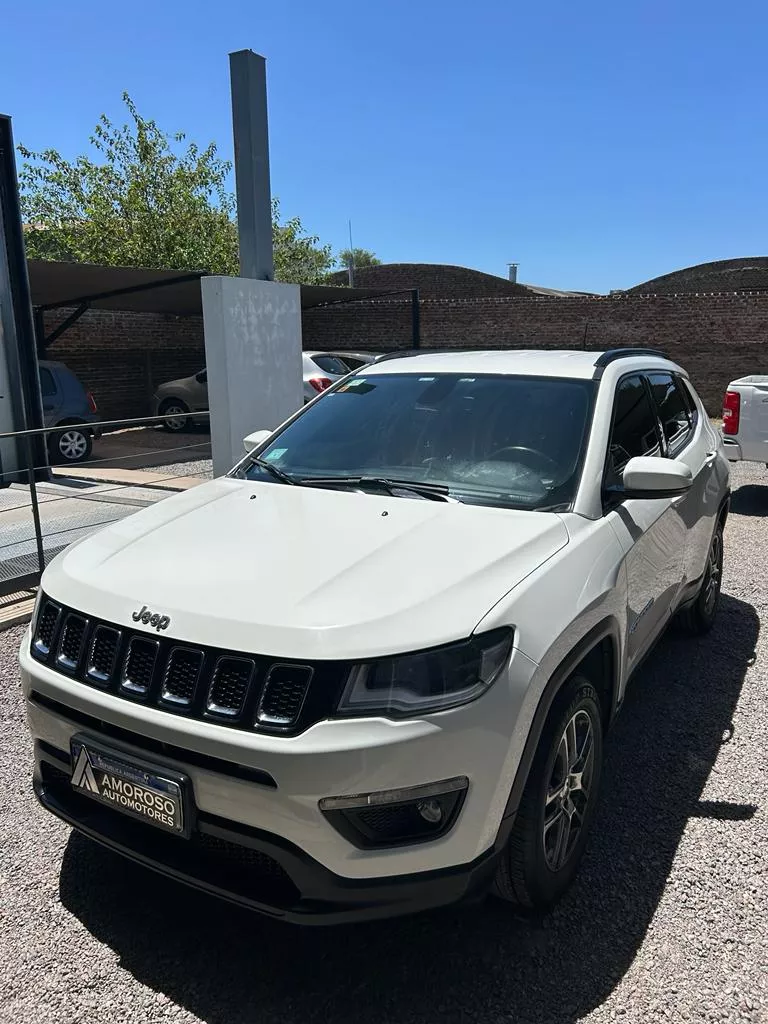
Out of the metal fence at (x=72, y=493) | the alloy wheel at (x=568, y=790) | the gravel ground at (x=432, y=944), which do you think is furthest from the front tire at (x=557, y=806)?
the metal fence at (x=72, y=493)

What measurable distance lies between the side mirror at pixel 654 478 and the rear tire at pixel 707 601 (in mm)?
1883

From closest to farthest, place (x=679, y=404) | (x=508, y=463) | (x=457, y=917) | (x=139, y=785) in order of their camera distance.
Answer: (x=139, y=785), (x=457, y=917), (x=508, y=463), (x=679, y=404)

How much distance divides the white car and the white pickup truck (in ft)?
20.0

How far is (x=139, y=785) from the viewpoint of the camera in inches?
86.2

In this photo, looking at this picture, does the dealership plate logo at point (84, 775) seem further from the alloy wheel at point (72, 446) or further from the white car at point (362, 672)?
the alloy wheel at point (72, 446)

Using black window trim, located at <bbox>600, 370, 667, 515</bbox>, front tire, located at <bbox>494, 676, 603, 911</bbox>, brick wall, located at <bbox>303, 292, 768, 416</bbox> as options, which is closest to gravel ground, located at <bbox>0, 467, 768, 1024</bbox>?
front tire, located at <bbox>494, 676, 603, 911</bbox>

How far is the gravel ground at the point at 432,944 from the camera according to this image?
2215 mm

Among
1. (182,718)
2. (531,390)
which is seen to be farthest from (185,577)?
(531,390)

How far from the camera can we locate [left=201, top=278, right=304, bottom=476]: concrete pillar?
335 inches

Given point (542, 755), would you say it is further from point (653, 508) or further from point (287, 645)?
point (653, 508)

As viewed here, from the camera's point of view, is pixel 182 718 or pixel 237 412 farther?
pixel 237 412

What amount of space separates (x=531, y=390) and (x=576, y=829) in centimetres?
182

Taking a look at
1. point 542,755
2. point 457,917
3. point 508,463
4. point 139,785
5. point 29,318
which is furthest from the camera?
point 29,318

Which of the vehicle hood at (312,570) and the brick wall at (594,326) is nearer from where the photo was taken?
the vehicle hood at (312,570)
